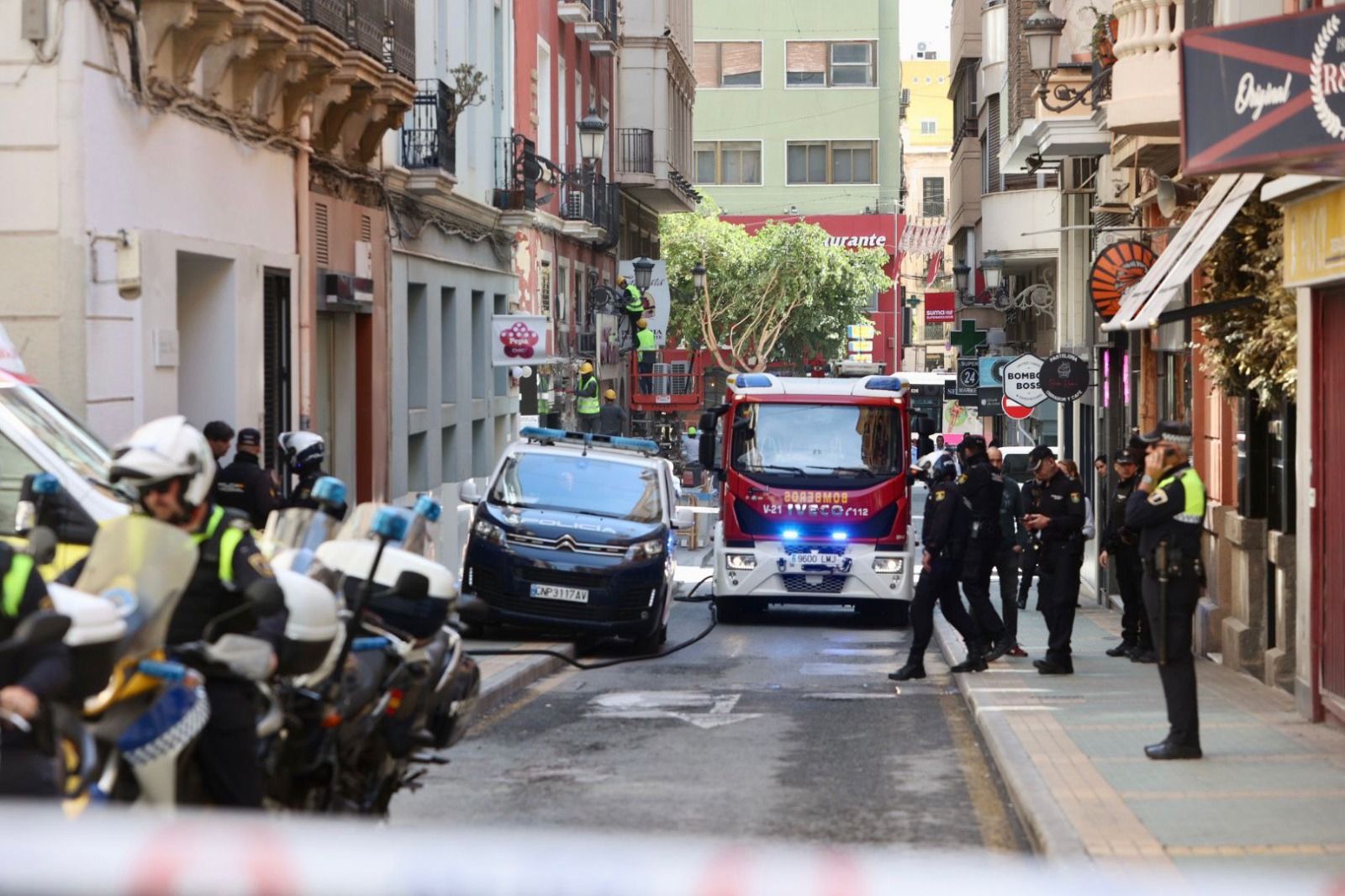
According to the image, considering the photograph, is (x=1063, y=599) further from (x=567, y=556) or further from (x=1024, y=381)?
(x=1024, y=381)

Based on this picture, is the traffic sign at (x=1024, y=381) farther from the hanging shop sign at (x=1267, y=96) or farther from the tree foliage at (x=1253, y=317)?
the hanging shop sign at (x=1267, y=96)

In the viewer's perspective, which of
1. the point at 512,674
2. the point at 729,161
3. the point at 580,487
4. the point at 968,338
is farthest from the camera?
the point at 729,161

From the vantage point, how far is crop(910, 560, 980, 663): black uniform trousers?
1673 centimetres

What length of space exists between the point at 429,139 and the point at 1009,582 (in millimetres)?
10207

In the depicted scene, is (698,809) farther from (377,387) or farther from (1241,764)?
(377,387)

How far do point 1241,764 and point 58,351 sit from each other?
787 cm

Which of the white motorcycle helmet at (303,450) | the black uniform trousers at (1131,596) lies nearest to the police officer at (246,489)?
the white motorcycle helmet at (303,450)

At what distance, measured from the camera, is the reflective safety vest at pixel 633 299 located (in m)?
41.6

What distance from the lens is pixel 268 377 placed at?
63.3 ft

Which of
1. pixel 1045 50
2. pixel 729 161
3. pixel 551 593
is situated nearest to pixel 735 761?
pixel 551 593

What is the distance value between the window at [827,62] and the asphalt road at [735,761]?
227 ft

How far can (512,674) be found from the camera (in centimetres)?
1582

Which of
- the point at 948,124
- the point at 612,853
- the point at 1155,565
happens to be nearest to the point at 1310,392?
→ the point at 1155,565

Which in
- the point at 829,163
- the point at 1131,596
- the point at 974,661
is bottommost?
the point at 974,661
